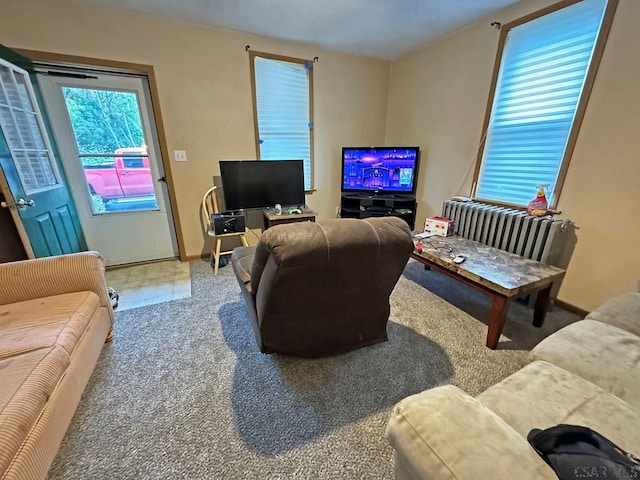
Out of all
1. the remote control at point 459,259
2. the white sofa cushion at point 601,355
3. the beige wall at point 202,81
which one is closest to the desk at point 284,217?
the beige wall at point 202,81

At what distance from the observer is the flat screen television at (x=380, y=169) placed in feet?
10.8

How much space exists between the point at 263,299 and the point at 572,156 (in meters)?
2.58

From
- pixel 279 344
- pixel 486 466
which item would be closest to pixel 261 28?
pixel 279 344

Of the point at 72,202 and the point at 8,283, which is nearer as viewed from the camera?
the point at 8,283

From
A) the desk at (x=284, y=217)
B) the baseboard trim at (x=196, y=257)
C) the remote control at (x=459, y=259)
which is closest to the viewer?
the remote control at (x=459, y=259)

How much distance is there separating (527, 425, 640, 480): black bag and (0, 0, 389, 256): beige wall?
3.30 m

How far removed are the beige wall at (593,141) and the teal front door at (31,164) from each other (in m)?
3.91

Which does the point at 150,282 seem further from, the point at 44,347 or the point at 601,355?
the point at 601,355

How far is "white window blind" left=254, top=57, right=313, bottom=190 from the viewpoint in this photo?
307 centimetres

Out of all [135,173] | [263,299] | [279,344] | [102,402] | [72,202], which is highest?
[135,173]

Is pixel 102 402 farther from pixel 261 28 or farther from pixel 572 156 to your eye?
pixel 572 156

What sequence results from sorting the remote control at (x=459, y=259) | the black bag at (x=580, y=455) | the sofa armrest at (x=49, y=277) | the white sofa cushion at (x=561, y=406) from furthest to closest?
the remote control at (x=459, y=259) → the sofa armrest at (x=49, y=277) → the white sofa cushion at (x=561, y=406) → the black bag at (x=580, y=455)

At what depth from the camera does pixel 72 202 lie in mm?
2697

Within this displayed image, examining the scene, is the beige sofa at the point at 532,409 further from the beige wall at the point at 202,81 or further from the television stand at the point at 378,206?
the beige wall at the point at 202,81
